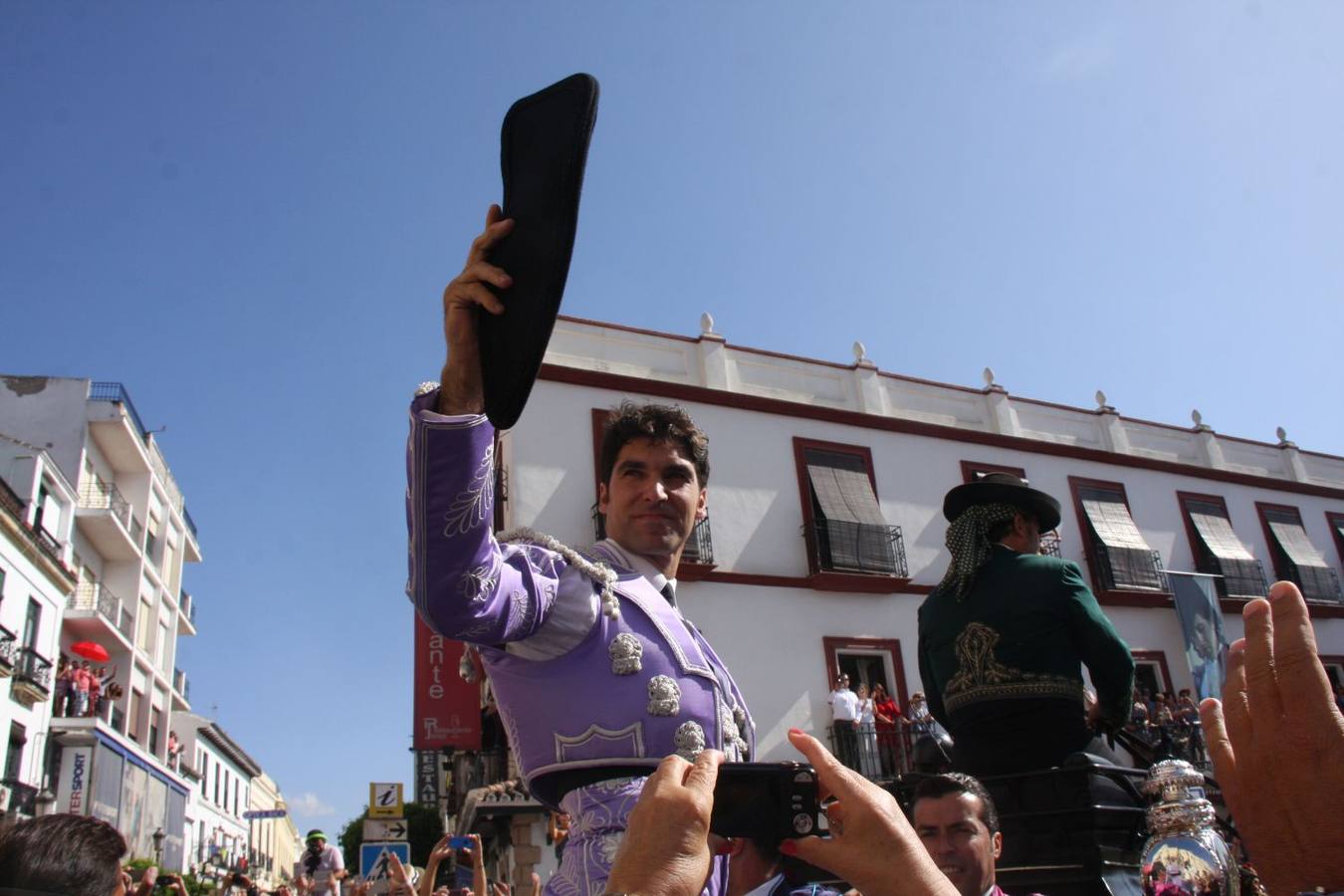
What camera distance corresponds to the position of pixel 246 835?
53.5 m

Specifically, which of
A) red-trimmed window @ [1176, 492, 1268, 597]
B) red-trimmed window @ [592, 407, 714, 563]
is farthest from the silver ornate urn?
red-trimmed window @ [1176, 492, 1268, 597]

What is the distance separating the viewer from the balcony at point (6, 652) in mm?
20502

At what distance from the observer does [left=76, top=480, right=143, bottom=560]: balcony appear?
2881 cm

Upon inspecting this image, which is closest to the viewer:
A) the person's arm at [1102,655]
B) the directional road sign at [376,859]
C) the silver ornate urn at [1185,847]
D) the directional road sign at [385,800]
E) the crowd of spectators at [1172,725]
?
the silver ornate urn at [1185,847]

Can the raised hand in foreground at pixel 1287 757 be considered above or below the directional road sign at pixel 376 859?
below

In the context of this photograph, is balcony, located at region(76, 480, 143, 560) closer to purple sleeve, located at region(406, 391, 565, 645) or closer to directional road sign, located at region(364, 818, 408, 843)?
directional road sign, located at region(364, 818, 408, 843)

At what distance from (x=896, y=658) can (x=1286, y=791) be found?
55.1ft

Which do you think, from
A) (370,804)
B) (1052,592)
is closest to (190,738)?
(370,804)

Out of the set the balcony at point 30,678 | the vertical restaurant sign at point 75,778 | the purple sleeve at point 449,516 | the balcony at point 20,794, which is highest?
the balcony at point 30,678

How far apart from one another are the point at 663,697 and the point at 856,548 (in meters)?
16.3

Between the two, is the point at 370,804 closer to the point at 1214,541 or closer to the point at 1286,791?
the point at 1286,791

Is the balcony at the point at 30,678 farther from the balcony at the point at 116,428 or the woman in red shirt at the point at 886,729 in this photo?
the woman in red shirt at the point at 886,729

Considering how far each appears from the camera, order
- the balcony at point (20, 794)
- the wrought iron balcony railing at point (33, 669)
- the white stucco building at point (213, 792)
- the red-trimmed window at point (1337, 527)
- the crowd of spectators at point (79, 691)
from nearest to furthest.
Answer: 1. the balcony at point (20, 794)
2. the wrought iron balcony railing at point (33, 669)
3. the red-trimmed window at point (1337, 527)
4. the crowd of spectators at point (79, 691)
5. the white stucco building at point (213, 792)

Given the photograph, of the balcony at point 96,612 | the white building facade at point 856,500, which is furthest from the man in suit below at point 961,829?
the balcony at point 96,612
